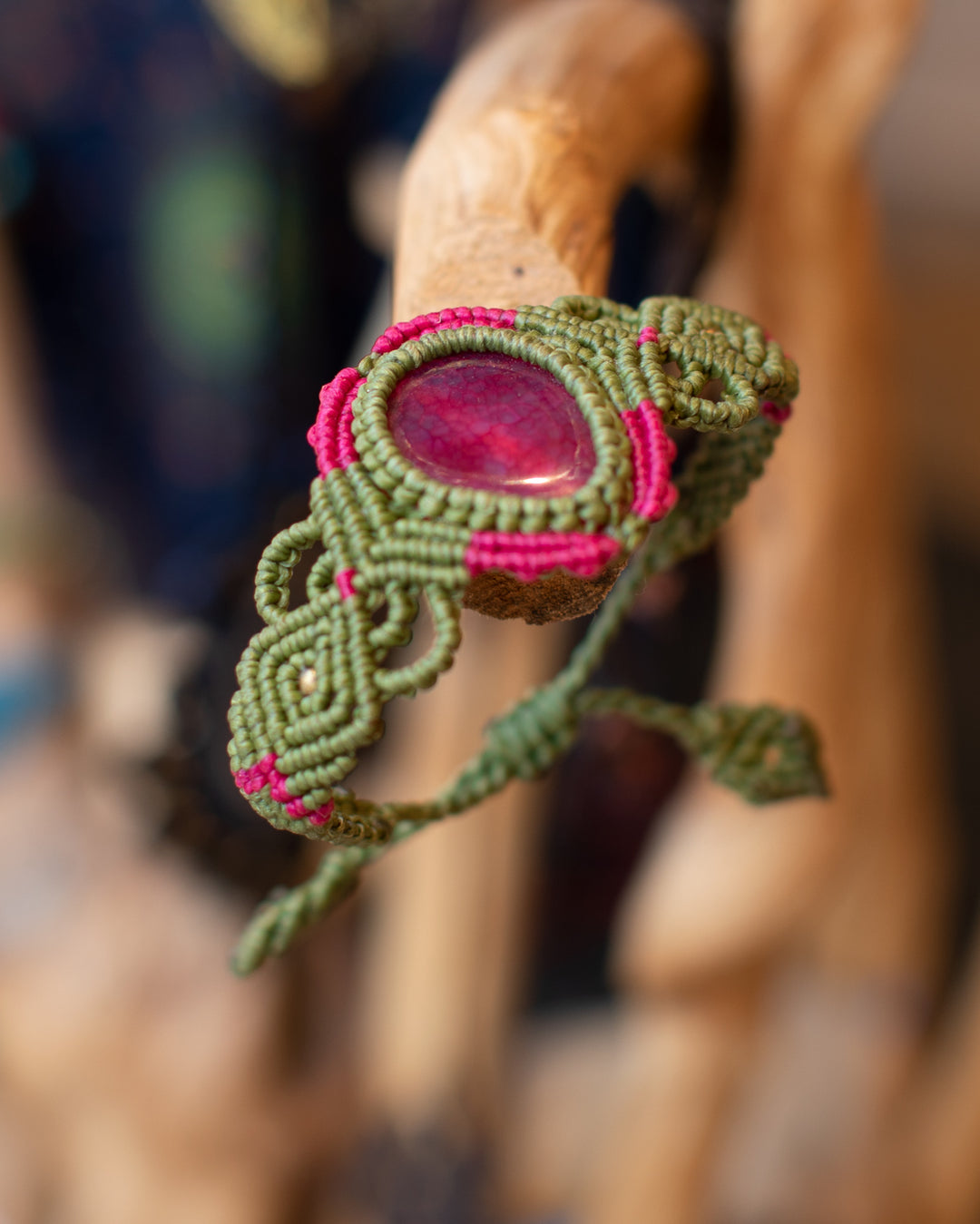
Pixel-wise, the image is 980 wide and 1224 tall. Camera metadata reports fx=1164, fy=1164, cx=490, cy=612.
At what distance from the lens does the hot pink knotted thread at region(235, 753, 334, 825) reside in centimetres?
17

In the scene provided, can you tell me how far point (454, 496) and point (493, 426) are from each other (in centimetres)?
2

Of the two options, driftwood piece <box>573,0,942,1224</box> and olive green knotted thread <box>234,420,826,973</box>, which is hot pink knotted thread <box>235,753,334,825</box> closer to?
olive green knotted thread <box>234,420,826,973</box>

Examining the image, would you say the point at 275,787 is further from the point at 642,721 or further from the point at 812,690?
the point at 812,690

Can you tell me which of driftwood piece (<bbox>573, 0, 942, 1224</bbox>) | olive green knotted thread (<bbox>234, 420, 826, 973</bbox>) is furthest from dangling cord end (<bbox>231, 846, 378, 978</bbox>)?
driftwood piece (<bbox>573, 0, 942, 1224</bbox>)

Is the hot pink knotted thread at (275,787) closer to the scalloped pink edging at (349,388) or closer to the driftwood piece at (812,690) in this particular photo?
the scalloped pink edging at (349,388)

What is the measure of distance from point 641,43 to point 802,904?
33 cm

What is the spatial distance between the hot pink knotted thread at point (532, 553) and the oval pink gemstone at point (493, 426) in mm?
10

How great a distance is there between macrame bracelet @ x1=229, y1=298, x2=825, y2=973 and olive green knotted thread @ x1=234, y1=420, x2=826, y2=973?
0.03 m

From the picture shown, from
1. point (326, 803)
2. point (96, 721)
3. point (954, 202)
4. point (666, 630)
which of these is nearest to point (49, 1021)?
point (96, 721)

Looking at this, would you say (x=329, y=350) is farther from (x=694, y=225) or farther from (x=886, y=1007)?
(x=886, y=1007)

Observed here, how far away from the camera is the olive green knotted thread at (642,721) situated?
0.75 feet

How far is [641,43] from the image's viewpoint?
0.30 metres

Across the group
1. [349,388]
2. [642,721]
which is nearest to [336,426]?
[349,388]

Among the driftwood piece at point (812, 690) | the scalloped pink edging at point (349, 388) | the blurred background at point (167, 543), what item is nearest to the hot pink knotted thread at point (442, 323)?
the scalloped pink edging at point (349, 388)
